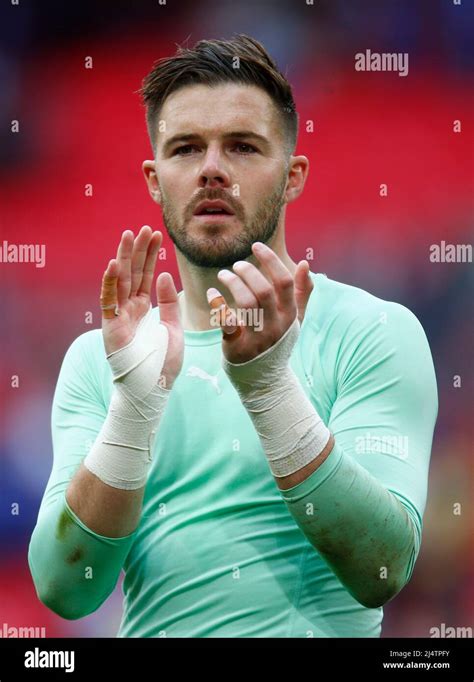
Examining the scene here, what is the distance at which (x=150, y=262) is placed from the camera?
1.98m

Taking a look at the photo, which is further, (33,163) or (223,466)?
(33,163)

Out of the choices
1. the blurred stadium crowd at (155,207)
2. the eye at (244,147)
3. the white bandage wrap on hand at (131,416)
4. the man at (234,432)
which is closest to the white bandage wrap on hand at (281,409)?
the man at (234,432)

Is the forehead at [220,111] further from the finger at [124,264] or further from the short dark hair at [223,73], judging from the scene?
the finger at [124,264]

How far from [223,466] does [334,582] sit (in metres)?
0.32

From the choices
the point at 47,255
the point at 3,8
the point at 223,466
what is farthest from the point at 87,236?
the point at 223,466

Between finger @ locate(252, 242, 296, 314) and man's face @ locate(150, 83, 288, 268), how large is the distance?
0.50 metres

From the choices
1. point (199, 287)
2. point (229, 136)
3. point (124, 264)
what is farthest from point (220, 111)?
point (124, 264)

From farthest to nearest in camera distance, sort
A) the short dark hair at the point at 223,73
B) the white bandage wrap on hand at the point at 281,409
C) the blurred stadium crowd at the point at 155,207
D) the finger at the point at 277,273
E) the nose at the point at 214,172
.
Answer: the blurred stadium crowd at the point at 155,207
the short dark hair at the point at 223,73
the nose at the point at 214,172
the white bandage wrap on hand at the point at 281,409
the finger at the point at 277,273

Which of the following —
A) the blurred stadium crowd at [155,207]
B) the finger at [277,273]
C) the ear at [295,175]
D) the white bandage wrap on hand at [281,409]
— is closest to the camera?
the finger at [277,273]

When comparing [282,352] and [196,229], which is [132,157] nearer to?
[196,229]

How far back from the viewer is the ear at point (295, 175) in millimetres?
2414

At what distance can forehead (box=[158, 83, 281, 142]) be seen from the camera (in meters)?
2.24

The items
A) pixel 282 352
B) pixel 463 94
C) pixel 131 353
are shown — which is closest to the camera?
pixel 282 352

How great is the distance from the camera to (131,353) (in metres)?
1.94
